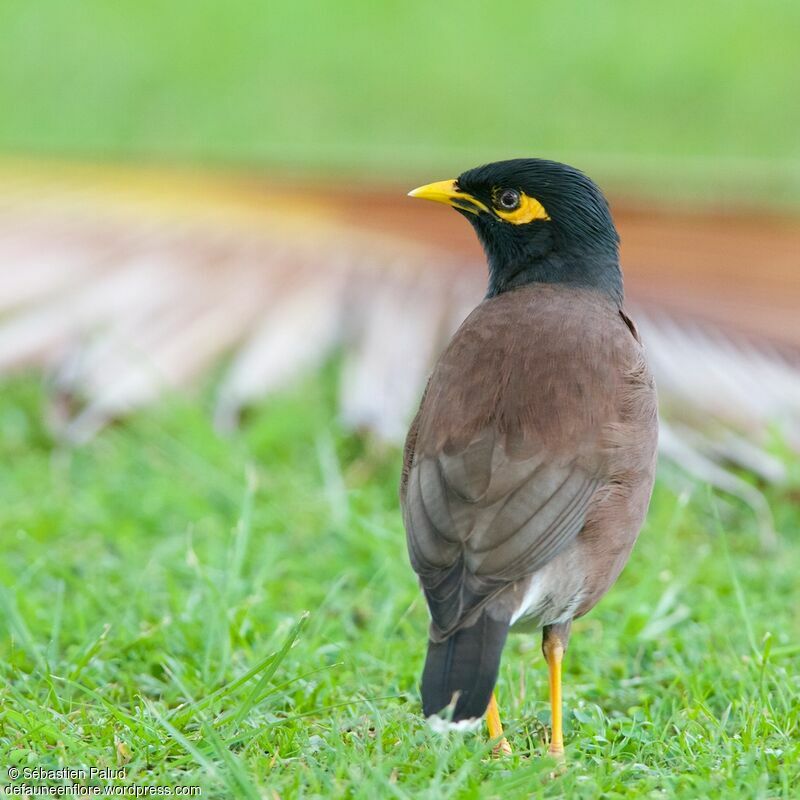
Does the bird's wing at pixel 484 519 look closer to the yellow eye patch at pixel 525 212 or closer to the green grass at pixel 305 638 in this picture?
the green grass at pixel 305 638

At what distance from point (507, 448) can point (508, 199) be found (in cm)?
68

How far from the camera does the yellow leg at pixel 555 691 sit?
8.80ft

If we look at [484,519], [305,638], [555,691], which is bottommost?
[305,638]

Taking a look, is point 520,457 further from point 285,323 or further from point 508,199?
point 285,323

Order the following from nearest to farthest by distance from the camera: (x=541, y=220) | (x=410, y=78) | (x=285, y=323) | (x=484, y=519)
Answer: (x=484, y=519), (x=541, y=220), (x=285, y=323), (x=410, y=78)

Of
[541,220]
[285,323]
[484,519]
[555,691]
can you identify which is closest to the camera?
[484,519]

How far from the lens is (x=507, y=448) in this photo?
8.91 feet

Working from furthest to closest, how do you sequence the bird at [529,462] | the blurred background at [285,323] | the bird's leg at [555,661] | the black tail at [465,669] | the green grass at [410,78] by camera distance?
the green grass at [410,78], the blurred background at [285,323], the bird's leg at [555,661], the bird at [529,462], the black tail at [465,669]

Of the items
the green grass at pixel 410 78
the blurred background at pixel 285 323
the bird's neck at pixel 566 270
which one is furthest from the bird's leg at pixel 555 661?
the green grass at pixel 410 78

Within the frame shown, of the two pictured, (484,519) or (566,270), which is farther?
(566,270)

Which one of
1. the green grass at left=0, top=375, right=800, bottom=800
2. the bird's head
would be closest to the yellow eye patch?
the bird's head

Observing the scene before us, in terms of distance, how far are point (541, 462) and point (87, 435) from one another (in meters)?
2.07

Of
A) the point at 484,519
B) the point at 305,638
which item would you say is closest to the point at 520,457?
the point at 484,519

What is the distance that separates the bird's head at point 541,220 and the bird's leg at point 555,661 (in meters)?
0.75
